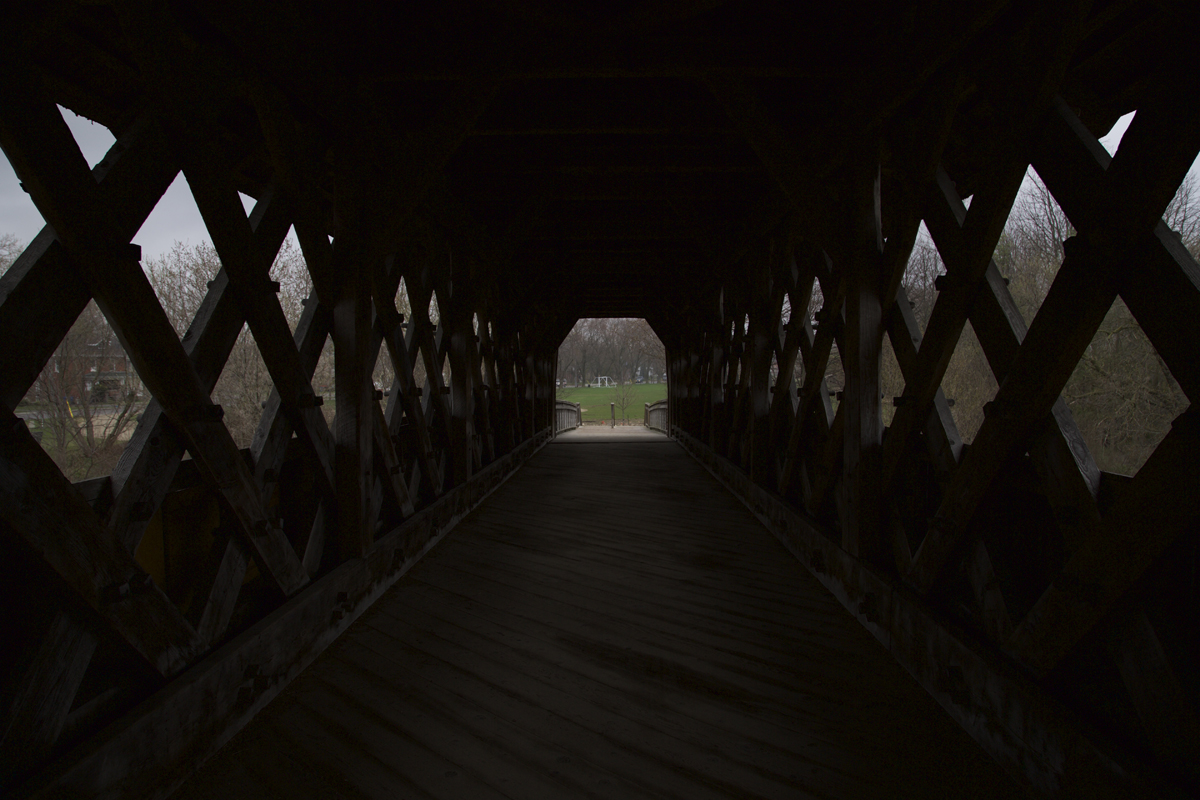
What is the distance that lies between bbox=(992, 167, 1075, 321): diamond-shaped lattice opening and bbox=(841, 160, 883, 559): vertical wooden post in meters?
3.36

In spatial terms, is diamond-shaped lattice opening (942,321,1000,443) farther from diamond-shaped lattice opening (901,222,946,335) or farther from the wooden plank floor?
the wooden plank floor

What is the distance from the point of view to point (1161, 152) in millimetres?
1281

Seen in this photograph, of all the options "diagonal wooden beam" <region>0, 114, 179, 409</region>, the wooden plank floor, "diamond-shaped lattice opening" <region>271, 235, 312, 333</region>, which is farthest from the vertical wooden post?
"diamond-shaped lattice opening" <region>271, 235, 312, 333</region>

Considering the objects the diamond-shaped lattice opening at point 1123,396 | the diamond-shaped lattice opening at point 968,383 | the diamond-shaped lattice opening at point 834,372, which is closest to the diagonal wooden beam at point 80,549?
the diamond-shaped lattice opening at point 1123,396

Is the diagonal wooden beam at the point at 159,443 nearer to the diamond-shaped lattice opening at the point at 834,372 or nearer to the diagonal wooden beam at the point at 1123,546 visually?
the diagonal wooden beam at the point at 1123,546

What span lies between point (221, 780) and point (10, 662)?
61 cm

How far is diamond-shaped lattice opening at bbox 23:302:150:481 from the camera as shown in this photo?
5.53 meters

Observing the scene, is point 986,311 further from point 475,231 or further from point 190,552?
point 475,231

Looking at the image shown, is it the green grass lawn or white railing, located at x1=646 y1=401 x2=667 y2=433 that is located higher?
white railing, located at x1=646 y1=401 x2=667 y2=433

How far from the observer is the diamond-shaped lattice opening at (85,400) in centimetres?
553

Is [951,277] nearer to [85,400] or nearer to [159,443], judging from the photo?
[159,443]

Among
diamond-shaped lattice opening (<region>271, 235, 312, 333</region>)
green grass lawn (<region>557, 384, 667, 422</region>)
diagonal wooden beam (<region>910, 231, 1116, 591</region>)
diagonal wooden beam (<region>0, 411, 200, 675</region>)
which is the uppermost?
diamond-shaped lattice opening (<region>271, 235, 312, 333</region>)

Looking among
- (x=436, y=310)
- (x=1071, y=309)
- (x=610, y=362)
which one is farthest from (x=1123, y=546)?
(x=610, y=362)

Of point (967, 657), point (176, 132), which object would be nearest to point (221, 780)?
point (176, 132)
